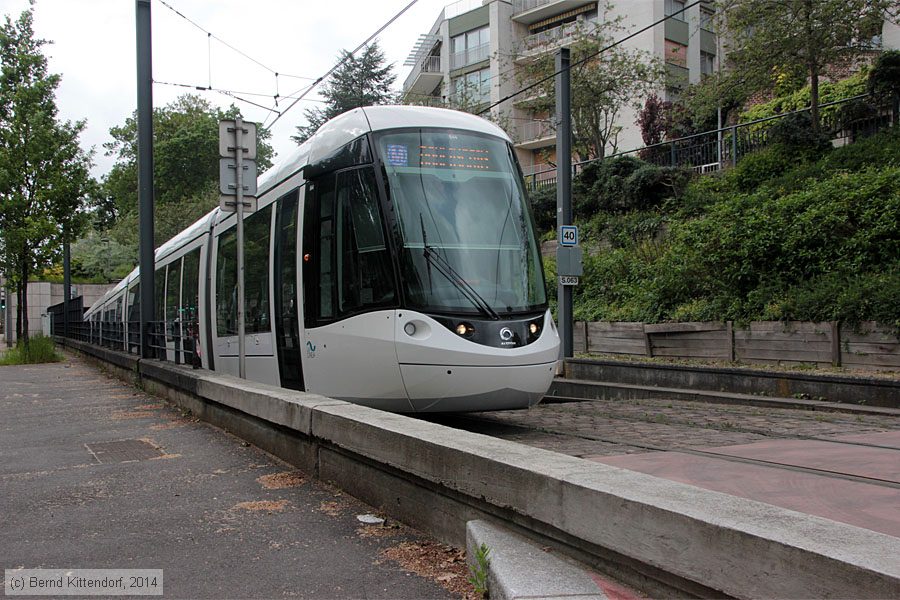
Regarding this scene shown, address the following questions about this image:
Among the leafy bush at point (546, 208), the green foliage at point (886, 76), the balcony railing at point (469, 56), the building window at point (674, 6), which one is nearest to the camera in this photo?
the green foliage at point (886, 76)

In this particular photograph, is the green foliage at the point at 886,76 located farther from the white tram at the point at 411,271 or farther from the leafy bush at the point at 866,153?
the white tram at the point at 411,271

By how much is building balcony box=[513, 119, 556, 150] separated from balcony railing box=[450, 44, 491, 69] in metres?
4.77

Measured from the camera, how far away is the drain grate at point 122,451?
7.25 metres

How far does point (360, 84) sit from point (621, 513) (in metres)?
49.2

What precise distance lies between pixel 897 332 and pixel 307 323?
768 centimetres

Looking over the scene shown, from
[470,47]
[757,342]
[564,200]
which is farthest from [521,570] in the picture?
[470,47]

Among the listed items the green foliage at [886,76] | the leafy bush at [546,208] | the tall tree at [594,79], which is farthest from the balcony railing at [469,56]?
the green foliage at [886,76]

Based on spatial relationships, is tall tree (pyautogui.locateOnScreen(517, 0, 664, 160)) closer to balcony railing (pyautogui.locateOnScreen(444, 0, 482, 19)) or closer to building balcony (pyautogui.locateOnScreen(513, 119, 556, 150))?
building balcony (pyautogui.locateOnScreen(513, 119, 556, 150))

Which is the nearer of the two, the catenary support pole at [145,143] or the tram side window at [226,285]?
the tram side window at [226,285]

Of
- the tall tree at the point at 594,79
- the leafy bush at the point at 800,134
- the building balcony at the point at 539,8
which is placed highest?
the building balcony at the point at 539,8

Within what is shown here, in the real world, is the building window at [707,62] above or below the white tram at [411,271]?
above

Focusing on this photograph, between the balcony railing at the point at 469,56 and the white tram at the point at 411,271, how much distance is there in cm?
3904

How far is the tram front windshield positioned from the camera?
7215mm

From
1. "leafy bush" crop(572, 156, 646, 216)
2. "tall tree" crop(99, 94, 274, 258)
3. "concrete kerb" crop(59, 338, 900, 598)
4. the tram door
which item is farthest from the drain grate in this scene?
"tall tree" crop(99, 94, 274, 258)
